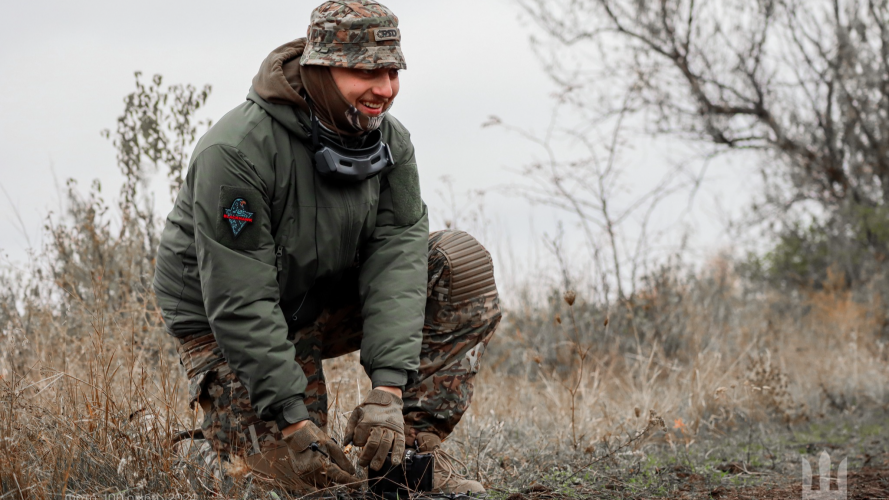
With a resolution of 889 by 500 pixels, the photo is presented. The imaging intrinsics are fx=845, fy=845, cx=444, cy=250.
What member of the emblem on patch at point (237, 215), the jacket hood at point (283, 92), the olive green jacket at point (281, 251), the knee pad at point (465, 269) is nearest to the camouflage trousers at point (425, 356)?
the knee pad at point (465, 269)

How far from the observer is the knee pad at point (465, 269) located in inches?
120

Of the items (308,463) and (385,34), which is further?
(385,34)

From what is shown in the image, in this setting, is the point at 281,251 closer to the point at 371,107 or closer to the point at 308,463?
the point at 371,107

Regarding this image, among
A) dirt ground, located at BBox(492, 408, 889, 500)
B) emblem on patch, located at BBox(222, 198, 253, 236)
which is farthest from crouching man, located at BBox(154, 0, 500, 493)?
dirt ground, located at BBox(492, 408, 889, 500)

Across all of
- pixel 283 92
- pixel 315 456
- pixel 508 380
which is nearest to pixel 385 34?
pixel 283 92

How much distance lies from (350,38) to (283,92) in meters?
0.28

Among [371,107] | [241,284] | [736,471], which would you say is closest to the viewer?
[241,284]

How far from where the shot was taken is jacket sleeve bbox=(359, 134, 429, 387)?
2713 millimetres

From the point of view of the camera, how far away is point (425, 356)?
302cm

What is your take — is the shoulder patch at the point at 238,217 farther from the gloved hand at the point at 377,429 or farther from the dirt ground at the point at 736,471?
the dirt ground at the point at 736,471

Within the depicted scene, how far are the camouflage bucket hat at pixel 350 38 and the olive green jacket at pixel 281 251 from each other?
0.22m

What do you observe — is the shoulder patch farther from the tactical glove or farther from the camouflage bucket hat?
the tactical glove

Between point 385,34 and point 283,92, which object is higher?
point 385,34

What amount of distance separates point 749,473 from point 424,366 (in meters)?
1.71
